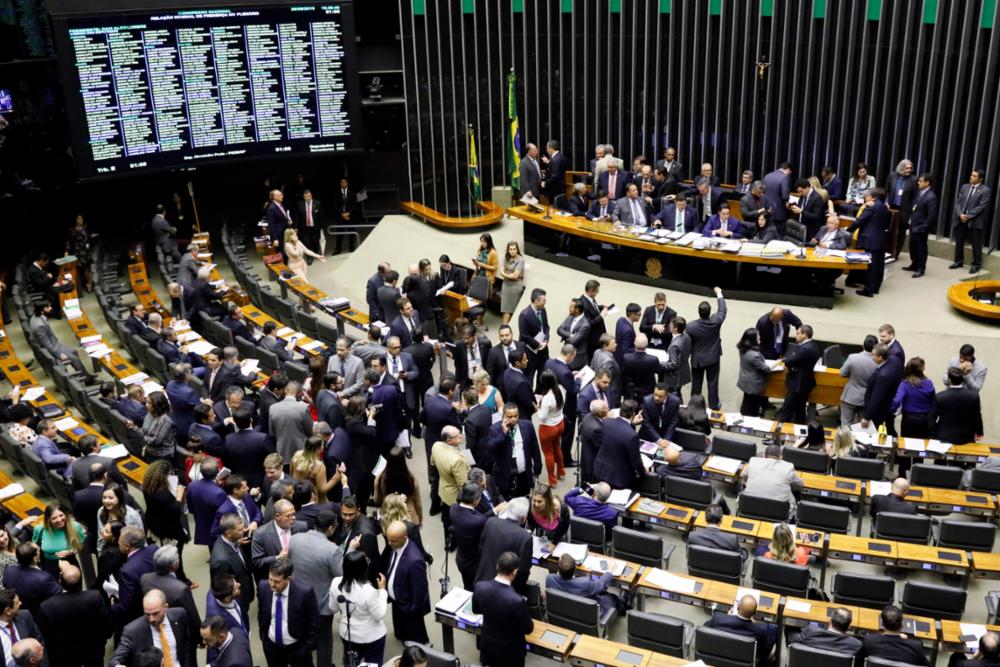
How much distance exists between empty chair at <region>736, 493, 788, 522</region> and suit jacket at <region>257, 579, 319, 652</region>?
13.2 feet

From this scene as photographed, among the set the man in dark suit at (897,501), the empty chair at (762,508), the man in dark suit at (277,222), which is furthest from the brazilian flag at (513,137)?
the man in dark suit at (897,501)

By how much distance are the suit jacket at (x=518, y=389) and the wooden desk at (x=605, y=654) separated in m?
2.99

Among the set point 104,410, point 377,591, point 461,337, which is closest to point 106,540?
point 377,591

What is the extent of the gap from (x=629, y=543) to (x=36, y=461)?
5.56 m

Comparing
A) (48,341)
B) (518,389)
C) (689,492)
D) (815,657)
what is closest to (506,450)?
(518,389)

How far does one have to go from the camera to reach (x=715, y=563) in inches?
319

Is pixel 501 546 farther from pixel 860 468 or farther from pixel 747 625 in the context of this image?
pixel 860 468

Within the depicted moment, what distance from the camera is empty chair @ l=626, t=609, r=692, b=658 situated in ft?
23.7

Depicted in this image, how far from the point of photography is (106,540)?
748cm

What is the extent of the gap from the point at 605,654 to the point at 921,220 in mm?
9092

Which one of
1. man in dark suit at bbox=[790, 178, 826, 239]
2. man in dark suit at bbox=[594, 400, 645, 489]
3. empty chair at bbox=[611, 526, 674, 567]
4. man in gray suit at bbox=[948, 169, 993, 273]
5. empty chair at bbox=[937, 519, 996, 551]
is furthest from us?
man in dark suit at bbox=[790, 178, 826, 239]

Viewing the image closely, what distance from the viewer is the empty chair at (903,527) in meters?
8.48

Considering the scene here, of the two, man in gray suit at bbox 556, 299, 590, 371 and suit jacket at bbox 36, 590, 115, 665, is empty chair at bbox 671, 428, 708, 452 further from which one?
suit jacket at bbox 36, 590, 115, 665

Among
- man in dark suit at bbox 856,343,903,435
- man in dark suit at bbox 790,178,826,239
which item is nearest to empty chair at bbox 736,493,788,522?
man in dark suit at bbox 856,343,903,435
